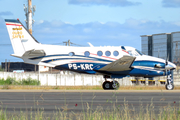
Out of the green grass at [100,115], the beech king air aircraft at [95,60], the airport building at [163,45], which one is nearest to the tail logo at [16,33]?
the beech king air aircraft at [95,60]

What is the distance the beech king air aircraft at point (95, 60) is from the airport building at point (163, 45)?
3254 centimetres

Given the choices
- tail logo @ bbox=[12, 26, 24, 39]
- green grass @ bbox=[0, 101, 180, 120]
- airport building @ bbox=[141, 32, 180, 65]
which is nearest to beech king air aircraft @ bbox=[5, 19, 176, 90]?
tail logo @ bbox=[12, 26, 24, 39]

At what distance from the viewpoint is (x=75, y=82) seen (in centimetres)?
4366

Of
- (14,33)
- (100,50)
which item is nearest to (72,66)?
(100,50)

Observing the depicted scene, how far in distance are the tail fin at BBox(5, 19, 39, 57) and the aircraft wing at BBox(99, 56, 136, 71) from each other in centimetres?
723

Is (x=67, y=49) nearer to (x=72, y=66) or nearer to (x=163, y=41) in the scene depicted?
(x=72, y=66)

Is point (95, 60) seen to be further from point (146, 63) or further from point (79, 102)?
point (79, 102)

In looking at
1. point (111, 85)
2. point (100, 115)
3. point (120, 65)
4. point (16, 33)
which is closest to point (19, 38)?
point (16, 33)

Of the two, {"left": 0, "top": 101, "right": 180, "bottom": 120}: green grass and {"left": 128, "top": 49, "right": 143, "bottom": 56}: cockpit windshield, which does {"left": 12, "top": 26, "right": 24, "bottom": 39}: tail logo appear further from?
{"left": 0, "top": 101, "right": 180, "bottom": 120}: green grass

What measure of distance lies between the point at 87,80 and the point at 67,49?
19203mm

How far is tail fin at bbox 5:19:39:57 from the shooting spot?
2542 cm

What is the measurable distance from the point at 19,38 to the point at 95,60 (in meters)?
7.53

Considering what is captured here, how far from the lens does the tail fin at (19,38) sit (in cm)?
2542

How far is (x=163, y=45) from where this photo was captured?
63312 millimetres
